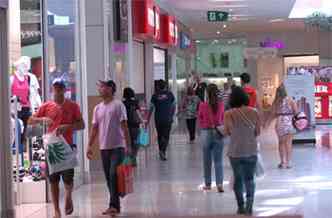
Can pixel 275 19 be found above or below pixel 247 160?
above

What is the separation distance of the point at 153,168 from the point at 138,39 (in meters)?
5.00

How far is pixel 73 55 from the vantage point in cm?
1220

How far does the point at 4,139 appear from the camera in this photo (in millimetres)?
8672

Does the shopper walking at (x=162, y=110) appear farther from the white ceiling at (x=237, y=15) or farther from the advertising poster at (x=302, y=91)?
the white ceiling at (x=237, y=15)

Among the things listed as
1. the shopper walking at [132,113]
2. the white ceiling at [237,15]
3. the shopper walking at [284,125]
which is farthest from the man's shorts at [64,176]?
the white ceiling at [237,15]

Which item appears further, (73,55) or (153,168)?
(153,168)

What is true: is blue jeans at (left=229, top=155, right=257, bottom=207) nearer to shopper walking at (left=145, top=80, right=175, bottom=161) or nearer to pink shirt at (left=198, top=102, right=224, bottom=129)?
pink shirt at (left=198, top=102, right=224, bottom=129)

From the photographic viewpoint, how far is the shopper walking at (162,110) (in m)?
15.9

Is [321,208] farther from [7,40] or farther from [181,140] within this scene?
[181,140]

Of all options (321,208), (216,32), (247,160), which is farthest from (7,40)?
(216,32)

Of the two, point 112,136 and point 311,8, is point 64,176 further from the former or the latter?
point 311,8

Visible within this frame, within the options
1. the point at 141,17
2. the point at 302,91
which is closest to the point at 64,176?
the point at 141,17

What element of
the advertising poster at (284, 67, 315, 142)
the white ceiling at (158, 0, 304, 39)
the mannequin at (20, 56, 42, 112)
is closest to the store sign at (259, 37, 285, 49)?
the white ceiling at (158, 0, 304, 39)

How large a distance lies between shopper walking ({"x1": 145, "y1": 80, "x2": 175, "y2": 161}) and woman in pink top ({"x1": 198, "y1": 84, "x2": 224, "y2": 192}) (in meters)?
5.02
